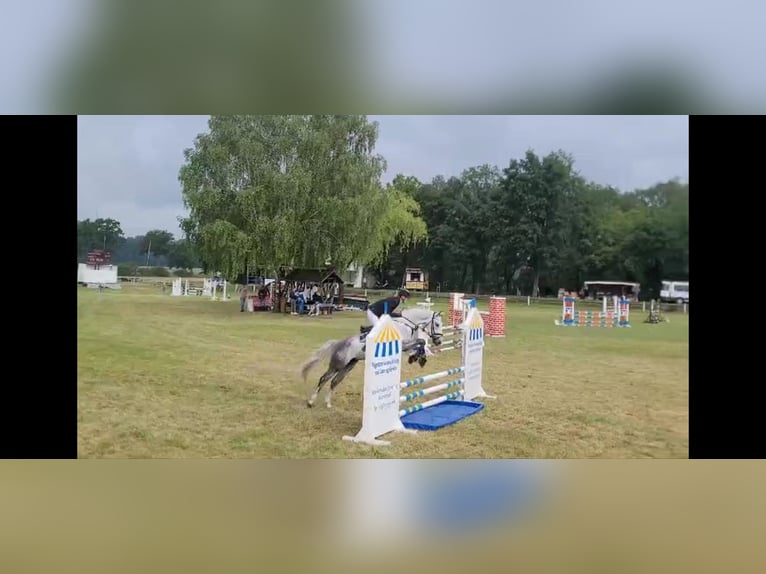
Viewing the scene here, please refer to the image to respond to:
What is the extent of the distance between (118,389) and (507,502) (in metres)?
2.59

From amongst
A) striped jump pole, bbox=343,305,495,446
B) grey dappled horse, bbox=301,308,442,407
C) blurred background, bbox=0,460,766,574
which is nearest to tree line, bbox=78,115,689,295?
grey dappled horse, bbox=301,308,442,407

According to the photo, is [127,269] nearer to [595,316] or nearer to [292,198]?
[292,198]

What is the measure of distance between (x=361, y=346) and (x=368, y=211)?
981mm

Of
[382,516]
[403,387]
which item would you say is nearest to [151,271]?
[403,387]

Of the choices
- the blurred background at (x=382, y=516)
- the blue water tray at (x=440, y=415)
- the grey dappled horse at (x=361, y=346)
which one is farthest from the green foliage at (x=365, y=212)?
the blurred background at (x=382, y=516)

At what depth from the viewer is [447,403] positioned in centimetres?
461

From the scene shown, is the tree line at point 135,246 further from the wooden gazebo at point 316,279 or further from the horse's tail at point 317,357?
the horse's tail at point 317,357

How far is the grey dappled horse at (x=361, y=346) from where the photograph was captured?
13.9 ft

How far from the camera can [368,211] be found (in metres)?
4.61

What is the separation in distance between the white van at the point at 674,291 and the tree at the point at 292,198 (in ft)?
5.57
